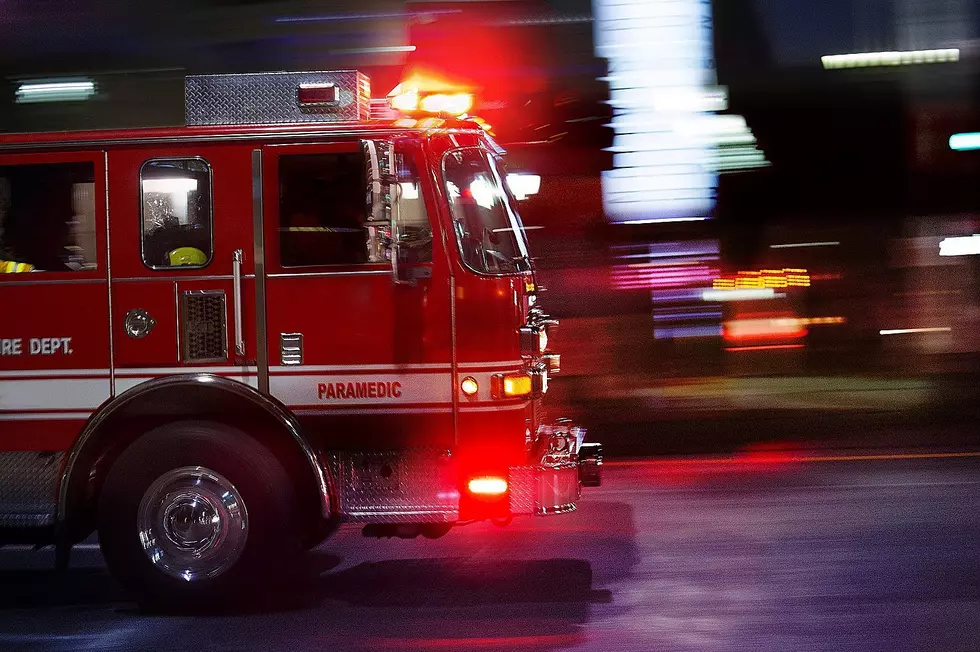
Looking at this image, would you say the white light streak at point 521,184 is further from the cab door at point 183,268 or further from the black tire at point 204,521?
the black tire at point 204,521

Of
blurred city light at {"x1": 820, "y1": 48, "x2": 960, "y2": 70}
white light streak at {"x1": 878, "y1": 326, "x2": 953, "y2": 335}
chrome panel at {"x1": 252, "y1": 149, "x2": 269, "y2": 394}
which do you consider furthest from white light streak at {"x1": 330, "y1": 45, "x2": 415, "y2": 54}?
white light streak at {"x1": 878, "y1": 326, "x2": 953, "y2": 335}

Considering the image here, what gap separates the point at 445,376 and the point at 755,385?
923cm

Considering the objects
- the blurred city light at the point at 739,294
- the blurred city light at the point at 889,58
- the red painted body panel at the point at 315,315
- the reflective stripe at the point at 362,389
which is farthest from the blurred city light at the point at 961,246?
the reflective stripe at the point at 362,389

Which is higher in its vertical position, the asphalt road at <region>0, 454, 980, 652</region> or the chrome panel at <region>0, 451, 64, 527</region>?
the chrome panel at <region>0, 451, 64, 527</region>

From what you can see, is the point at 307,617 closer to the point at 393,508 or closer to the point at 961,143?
the point at 393,508

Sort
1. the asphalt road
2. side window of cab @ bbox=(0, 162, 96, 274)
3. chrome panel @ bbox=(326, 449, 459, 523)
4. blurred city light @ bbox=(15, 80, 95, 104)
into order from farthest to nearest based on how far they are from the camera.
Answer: blurred city light @ bbox=(15, 80, 95, 104), side window of cab @ bbox=(0, 162, 96, 274), chrome panel @ bbox=(326, 449, 459, 523), the asphalt road

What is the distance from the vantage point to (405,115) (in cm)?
620

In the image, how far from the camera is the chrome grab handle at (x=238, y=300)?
19.2ft

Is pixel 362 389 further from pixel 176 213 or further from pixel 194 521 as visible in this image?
pixel 176 213

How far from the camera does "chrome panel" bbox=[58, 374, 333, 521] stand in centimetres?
576

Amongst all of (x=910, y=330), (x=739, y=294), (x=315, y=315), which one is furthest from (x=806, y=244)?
(x=315, y=315)

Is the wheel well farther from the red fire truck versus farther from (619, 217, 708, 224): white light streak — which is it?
(619, 217, 708, 224): white light streak

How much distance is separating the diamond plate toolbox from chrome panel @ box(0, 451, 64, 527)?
1969 mm

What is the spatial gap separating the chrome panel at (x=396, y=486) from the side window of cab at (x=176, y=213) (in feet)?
4.25
